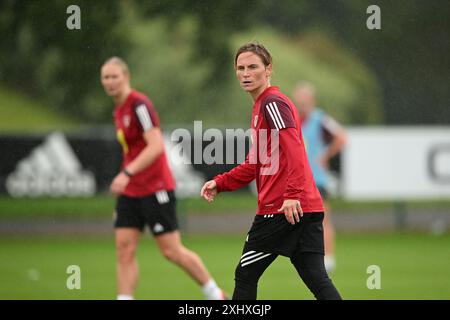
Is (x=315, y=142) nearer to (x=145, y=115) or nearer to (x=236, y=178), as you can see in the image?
(x=145, y=115)

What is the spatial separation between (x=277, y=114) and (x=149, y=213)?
2887mm

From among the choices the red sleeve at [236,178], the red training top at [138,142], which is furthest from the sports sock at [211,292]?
the red sleeve at [236,178]

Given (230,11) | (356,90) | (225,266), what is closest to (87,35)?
(230,11)

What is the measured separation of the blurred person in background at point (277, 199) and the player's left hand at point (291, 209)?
1 cm

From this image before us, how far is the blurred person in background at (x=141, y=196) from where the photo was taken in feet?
30.1

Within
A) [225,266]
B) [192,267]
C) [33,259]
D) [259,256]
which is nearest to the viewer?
[259,256]

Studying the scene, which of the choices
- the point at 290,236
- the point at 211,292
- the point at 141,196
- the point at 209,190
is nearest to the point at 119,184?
the point at 141,196

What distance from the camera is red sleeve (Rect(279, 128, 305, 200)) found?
6.64 metres

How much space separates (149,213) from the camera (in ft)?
30.6

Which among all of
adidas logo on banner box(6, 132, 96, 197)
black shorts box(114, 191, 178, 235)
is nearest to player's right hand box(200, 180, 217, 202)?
black shorts box(114, 191, 178, 235)

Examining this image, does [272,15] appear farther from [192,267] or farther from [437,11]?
[192,267]

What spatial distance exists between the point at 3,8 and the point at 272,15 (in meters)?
6.80

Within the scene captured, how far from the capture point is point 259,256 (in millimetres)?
6977

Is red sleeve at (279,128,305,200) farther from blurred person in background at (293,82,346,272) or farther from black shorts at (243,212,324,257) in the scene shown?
blurred person in background at (293,82,346,272)
